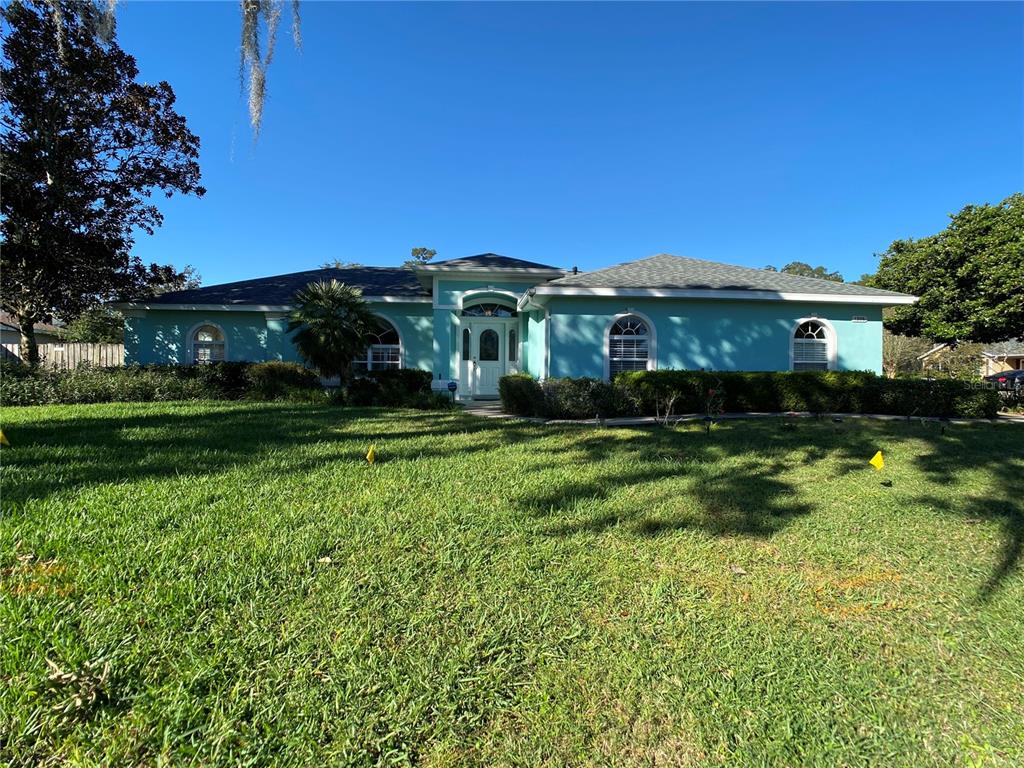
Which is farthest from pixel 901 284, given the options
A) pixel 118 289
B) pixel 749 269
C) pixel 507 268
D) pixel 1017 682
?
pixel 118 289

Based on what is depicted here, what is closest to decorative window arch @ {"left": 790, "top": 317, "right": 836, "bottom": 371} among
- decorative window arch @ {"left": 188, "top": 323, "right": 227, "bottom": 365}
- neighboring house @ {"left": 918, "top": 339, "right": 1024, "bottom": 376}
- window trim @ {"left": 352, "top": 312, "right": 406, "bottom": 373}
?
window trim @ {"left": 352, "top": 312, "right": 406, "bottom": 373}

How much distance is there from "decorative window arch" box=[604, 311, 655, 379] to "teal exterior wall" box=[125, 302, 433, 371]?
240 inches

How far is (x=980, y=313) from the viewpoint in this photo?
16078 millimetres

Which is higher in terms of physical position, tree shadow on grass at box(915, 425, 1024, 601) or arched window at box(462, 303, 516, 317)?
arched window at box(462, 303, 516, 317)

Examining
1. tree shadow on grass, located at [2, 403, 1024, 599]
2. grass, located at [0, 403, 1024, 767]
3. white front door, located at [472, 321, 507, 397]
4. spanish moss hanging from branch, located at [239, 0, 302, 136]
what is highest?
spanish moss hanging from branch, located at [239, 0, 302, 136]

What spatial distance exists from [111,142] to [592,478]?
1662cm

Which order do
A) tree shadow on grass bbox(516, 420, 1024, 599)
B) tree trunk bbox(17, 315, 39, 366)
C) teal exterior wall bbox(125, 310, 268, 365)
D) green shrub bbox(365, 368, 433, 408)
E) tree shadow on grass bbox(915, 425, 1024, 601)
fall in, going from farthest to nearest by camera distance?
teal exterior wall bbox(125, 310, 268, 365) < tree trunk bbox(17, 315, 39, 366) < green shrub bbox(365, 368, 433, 408) < tree shadow on grass bbox(516, 420, 1024, 599) < tree shadow on grass bbox(915, 425, 1024, 601)

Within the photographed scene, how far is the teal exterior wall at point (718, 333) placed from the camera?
11.8 meters

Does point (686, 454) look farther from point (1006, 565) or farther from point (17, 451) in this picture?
point (17, 451)

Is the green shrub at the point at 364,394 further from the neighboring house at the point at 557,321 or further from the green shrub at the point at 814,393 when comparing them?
the green shrub at the point at 814,393

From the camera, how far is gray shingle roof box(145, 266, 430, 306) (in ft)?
47.3

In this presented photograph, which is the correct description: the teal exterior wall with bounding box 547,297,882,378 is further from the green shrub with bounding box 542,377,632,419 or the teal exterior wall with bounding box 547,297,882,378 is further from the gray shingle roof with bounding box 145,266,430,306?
the gray shingle roof with bounding box 145,266,430,306

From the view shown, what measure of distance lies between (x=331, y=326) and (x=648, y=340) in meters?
8.02

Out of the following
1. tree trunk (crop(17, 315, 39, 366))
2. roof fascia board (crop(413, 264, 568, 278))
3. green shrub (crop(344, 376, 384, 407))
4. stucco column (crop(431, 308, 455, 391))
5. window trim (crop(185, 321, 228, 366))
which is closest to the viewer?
green shrub (crop(344, 376, 384, 407))
